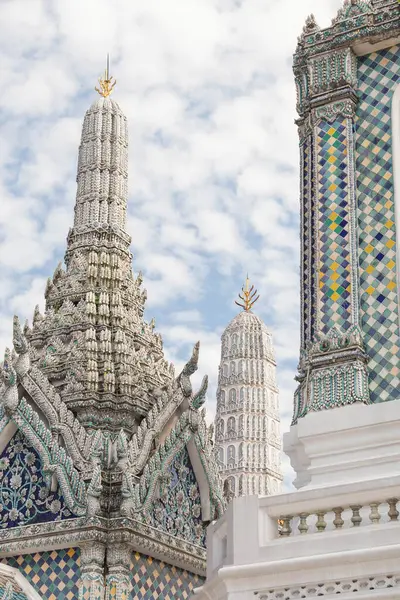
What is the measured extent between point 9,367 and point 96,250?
2631 mm

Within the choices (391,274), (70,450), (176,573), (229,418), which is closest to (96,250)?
(70,450)

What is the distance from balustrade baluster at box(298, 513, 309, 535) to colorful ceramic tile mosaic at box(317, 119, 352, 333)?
2218 mm

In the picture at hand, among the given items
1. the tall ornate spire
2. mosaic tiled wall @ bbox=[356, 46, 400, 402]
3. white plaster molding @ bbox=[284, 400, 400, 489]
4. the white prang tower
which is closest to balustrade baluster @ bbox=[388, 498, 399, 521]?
white plaster molding @ bbox=[284, 400, 400, 489]

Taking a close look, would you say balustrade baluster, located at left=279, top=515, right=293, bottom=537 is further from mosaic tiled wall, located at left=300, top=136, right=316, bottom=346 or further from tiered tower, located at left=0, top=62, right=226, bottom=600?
tiered tower, located at left=0, top=62, right=226, bottom=600

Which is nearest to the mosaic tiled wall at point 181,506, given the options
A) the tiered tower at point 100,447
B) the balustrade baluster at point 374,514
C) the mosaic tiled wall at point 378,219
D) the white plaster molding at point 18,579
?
the tiered tower at point 100,447

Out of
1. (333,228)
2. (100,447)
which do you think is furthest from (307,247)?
(100,447)

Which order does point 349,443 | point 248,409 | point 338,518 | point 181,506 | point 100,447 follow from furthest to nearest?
point 248,409 < point 181,506 < point 100,447 < point 349,443 < point 338,518

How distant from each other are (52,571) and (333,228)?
548 centimetres

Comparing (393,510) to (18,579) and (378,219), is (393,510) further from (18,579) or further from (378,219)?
(18,579)

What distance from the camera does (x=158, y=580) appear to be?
12602mm

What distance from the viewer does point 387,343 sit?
8664mm

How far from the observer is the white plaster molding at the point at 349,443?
26.4ft

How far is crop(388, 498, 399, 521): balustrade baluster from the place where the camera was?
22.0ft

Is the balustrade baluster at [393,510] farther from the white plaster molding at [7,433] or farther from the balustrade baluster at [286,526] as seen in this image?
the white plaster molding at [7,433]
